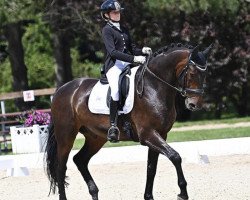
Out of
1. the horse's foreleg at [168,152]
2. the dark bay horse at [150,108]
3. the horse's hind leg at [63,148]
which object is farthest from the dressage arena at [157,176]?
the horse's foreleg at [168,152]

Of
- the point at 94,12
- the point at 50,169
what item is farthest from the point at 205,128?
the point at 50,169

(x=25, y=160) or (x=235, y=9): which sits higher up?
(x=235, y=9)

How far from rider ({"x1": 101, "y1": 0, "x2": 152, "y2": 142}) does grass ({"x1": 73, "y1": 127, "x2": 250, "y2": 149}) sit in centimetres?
736

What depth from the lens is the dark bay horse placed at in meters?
7.04

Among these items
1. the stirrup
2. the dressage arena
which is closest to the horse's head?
the stirrup

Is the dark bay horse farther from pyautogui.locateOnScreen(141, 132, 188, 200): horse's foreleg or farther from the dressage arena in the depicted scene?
the dressage arena

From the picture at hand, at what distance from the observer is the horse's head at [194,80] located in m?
7.02

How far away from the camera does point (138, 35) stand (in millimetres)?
21469

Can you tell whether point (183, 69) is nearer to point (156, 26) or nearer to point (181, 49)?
point (181, 49)

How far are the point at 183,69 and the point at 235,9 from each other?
13.2m

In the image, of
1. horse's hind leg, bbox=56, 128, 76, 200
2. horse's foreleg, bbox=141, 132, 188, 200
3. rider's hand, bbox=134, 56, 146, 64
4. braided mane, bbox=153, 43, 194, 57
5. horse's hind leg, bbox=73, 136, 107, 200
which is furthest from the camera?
horse's hind leg, bbox=73, 136, 107, 200

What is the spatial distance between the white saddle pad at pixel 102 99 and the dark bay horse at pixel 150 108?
6 cm

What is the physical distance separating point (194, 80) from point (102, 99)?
116cm

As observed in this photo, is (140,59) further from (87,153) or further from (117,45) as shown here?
(87,153)
